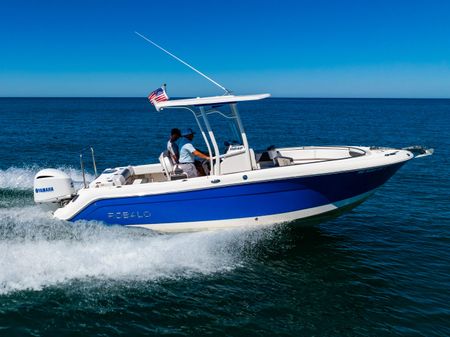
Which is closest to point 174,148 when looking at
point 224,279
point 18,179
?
point 224,279

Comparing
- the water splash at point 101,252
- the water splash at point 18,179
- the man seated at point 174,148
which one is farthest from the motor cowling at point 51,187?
the water splash at point 18,179

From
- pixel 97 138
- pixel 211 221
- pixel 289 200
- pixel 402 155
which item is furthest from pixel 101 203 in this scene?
pixel 97 138

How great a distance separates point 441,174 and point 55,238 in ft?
50.4

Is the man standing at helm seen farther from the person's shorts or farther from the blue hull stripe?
the blue hull stripe

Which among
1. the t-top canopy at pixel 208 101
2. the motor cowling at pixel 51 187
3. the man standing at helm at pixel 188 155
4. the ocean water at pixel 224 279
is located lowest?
the ocean water at pixel 224 279

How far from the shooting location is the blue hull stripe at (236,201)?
814 centimetres

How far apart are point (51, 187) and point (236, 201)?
4166 millimetres

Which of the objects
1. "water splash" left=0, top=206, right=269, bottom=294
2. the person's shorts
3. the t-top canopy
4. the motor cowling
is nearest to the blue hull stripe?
"water splash" left=0, top=206, right=269, bottom=294

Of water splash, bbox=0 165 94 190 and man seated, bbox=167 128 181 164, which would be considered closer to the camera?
man seated, bbox=167 128 181 164

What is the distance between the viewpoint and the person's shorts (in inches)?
347

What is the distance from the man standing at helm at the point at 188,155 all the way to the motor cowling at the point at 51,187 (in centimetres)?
265

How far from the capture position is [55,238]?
328 inches

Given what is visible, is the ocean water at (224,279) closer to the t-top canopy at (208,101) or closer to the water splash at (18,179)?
the water splash at (18,179)

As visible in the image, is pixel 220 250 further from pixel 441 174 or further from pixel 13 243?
pixel 441 174
